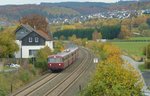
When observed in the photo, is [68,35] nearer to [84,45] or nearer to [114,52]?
[84,45]

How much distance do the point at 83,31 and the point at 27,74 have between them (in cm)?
11547

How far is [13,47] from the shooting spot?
179 feet

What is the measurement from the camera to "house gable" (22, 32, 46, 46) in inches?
2606

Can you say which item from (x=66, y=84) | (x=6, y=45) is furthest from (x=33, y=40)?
(x=66, y=84)

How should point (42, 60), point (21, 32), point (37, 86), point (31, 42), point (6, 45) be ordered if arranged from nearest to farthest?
point (37, 86) < point (42, 60) < point (6, 45) < point (31, 42) < point (21, 32)

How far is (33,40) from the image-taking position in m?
66.4

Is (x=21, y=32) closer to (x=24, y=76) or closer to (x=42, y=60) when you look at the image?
(x=42, y=60)

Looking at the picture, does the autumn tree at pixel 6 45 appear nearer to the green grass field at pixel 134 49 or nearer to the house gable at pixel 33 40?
the house gable at pixel 33 40

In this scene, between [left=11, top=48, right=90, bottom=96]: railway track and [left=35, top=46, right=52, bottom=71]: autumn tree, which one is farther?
[left=35, top=46, right=52, bottom=71]: autumn tree

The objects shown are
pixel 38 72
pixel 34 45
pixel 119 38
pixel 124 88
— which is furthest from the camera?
pixel 119 38

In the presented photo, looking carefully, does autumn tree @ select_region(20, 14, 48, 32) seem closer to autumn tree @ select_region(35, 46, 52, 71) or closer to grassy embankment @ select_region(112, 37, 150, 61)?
grassy embankment @ select_region(112, 37, 150, 61)

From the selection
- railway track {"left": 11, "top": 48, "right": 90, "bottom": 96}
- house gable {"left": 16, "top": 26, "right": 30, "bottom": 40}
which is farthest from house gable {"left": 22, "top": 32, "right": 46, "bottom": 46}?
railway track {"left": 11, "top": 48, "right": 90, "bottom": 96}

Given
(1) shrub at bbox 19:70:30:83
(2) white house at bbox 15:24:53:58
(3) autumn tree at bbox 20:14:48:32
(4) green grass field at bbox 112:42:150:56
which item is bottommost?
(4) green grass field at bbox 112:42:150:56

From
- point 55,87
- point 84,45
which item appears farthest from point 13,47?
point 84,45
